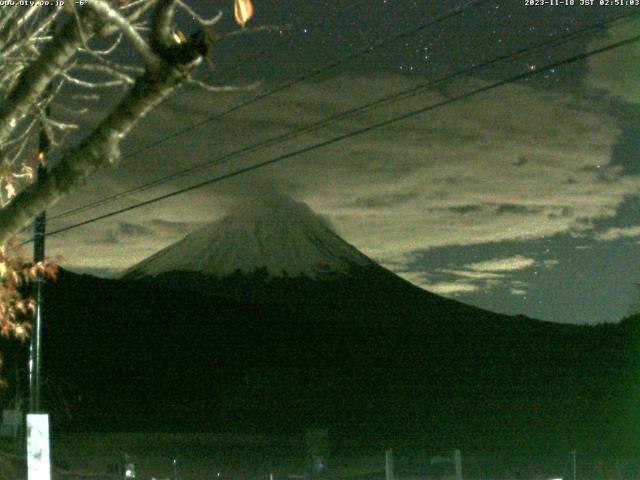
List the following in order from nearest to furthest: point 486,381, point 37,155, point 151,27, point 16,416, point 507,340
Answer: point 151,27, point 37,155, point 16,416, point 486,381, point 507,340

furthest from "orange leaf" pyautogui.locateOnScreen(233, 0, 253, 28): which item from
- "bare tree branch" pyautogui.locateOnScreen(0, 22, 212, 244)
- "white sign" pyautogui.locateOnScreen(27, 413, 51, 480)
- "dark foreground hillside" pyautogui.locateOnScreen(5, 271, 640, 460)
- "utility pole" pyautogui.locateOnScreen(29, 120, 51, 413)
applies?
"dark foreground hillside" pyautogui.locateOnScreen(5, 271, 640, 460)

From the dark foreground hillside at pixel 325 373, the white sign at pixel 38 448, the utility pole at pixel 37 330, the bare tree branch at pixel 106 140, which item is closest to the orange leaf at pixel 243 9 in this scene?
the bare tree branch at pixel 106 140

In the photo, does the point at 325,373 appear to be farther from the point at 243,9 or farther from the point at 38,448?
the point at 243,9

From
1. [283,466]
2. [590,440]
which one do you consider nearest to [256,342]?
[590,440]

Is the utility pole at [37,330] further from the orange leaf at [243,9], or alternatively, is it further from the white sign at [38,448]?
the orange leaf at [243,9]

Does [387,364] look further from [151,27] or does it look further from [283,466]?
[151,27]
